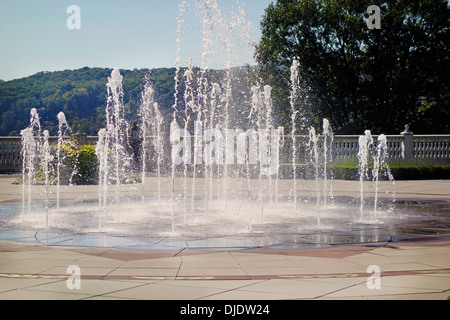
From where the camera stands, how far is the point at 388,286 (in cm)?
603

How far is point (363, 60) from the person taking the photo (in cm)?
4278

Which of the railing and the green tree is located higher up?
the green tree

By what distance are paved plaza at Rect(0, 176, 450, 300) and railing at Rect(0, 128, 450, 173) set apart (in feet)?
75.2

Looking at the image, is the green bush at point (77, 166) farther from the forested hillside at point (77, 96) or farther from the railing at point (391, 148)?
the forested hillside at point (77, 96)

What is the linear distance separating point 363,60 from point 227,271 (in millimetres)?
38494

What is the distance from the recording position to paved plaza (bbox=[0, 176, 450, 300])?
5.72m

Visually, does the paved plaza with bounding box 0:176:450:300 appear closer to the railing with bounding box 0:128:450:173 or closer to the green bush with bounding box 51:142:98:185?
the green bush with bounding box 51:142:98:185

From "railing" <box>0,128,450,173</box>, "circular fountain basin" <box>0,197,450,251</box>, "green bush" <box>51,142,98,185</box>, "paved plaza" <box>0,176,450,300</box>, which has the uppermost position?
"railing" <box>0,128,450,173</box>

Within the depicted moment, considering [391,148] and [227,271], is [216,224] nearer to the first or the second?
[227,271]

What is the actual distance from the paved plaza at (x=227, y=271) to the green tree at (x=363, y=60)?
34125 mm

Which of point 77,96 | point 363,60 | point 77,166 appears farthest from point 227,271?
point 77,96

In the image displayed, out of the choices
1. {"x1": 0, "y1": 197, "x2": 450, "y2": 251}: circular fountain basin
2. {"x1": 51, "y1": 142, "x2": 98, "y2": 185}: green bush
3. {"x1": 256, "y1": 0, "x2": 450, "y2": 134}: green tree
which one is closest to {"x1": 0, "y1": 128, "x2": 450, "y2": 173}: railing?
{"x1": 51, "y1": 142, "x2": 98, "y2": 185}: green bush

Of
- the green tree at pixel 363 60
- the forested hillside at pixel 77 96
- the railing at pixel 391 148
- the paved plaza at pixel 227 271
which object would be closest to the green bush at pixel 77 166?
the railing at pixel 391 148

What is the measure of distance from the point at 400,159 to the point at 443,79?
522 inches
